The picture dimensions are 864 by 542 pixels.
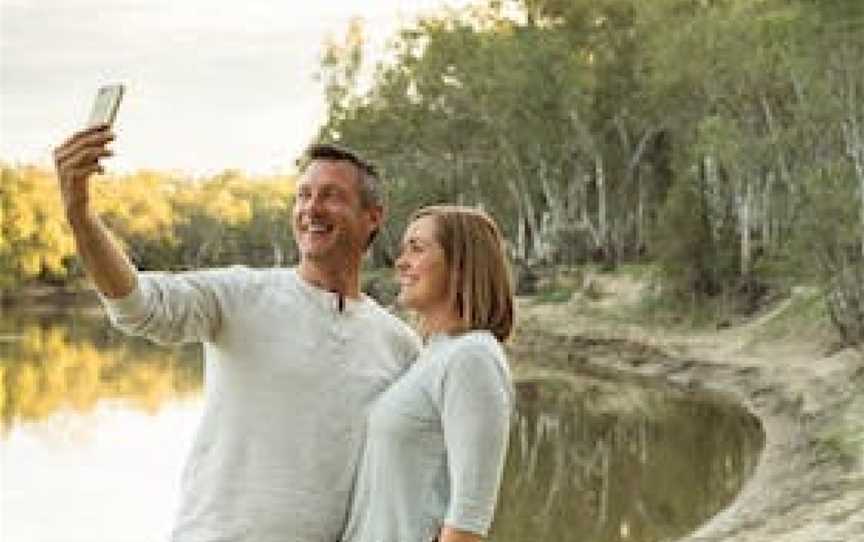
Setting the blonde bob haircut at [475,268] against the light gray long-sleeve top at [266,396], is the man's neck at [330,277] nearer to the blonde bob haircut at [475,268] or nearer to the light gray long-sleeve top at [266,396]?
the light gray long-sleeve top at [266,396]

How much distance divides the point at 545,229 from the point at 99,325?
14.8 meters

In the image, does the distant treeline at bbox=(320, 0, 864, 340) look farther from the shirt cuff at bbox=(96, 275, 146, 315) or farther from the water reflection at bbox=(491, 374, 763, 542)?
the shirt cuff at bbox=(96, 275, 146, 315)

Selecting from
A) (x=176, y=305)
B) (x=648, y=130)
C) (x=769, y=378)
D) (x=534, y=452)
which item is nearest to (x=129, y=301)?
(x=176, y=305)

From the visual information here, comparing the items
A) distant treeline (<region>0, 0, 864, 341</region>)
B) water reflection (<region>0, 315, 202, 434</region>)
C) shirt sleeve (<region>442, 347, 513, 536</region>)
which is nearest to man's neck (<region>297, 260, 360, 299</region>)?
shirt sleeve (<region>442, 347, 513, 536</region>)

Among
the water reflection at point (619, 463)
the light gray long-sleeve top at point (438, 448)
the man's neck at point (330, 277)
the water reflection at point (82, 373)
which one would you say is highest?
the man's neck at point (330, 277)

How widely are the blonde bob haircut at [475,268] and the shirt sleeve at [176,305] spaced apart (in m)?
0.44

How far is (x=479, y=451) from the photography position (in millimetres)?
3189

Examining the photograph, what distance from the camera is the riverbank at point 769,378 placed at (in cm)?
1361

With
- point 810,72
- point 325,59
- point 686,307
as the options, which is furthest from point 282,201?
point 810,72

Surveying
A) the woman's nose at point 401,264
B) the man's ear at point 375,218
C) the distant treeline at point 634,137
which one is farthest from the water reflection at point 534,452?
the woman's nose at point 401,264

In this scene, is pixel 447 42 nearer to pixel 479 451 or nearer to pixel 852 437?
pixel 852 437

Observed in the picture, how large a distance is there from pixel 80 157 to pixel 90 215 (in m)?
0.14

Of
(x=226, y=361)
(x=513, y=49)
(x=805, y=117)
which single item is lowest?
(x=226, y=361)

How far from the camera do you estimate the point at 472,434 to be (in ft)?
10.5
